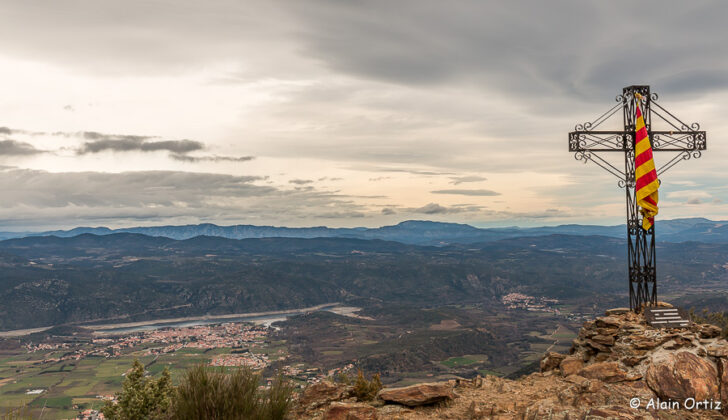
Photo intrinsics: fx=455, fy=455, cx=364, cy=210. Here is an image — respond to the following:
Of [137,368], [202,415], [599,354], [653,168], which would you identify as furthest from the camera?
[653,168]

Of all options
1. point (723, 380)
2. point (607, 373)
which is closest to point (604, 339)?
point (607, 373)

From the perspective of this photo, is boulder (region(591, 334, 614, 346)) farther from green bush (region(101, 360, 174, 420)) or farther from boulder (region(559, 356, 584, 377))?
green bush (region(101, 360, 174, 420))

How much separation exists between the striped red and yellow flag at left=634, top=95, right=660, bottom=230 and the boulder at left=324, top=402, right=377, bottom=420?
13231mm

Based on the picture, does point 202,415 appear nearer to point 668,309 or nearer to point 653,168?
point 668,309

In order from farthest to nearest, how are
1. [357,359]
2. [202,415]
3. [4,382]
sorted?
[357,359], [4,382], [202,415]

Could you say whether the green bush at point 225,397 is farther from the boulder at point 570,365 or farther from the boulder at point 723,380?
the boulder at point 723,380

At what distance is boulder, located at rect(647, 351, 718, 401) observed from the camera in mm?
11570

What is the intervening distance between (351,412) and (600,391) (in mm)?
6444

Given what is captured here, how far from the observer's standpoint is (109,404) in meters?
13.5

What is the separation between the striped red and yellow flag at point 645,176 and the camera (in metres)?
17.4

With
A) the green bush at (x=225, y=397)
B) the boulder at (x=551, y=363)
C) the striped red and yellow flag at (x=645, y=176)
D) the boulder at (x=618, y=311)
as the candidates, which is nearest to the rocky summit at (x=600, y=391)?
the boulder at (x=551, y=363)

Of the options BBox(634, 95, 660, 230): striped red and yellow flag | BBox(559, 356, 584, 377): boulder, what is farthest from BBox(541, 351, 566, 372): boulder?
BBox(634, 95, 660, 230): striped red and yellow flag

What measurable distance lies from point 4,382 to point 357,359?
106946 millimetres

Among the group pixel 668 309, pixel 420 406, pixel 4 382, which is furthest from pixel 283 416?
pixel 4 382
